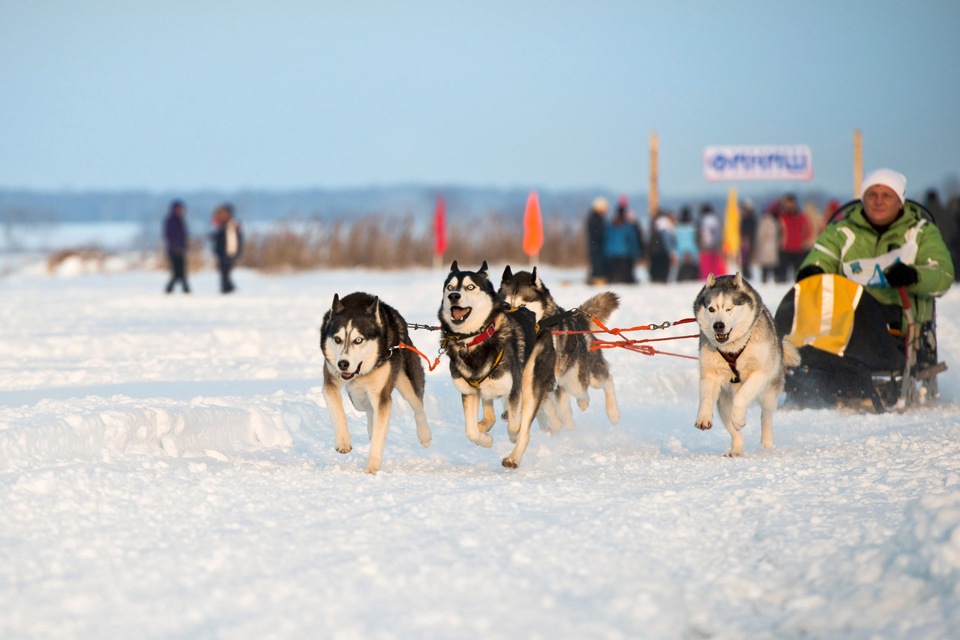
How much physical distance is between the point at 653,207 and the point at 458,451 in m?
15.6

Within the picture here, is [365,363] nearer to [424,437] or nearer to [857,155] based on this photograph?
[424,437]

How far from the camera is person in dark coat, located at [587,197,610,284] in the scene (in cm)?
1616

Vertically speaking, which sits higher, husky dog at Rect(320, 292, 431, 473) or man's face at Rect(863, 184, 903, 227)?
man's face at Rect(863, 184, 903, 227)

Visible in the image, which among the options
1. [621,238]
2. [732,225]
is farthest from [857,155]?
[621,238]

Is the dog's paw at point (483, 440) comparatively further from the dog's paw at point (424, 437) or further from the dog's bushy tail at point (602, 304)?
the dog's bushy tail at point (602, 304)

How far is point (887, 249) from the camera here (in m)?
7.16

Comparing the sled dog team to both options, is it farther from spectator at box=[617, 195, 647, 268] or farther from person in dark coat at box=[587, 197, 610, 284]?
spectator at box=[617, 195, 647, 268]

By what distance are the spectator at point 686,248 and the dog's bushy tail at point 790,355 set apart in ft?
37.5

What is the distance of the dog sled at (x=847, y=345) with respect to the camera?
22.2 feet

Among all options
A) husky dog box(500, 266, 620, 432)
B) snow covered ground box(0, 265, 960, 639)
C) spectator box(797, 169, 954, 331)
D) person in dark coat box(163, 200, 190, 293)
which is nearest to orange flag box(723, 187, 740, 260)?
person in dark coat box(163, 200, 190, 293)

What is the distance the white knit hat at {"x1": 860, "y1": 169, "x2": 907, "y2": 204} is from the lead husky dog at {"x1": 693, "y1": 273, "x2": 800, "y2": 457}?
185cm

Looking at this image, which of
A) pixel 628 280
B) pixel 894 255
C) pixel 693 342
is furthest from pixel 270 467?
pixel 628 280

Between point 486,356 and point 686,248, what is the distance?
1308cm

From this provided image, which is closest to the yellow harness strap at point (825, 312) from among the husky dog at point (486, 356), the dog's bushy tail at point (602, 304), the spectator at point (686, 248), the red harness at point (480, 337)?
the dog's bushy tail at point (602, 304)
